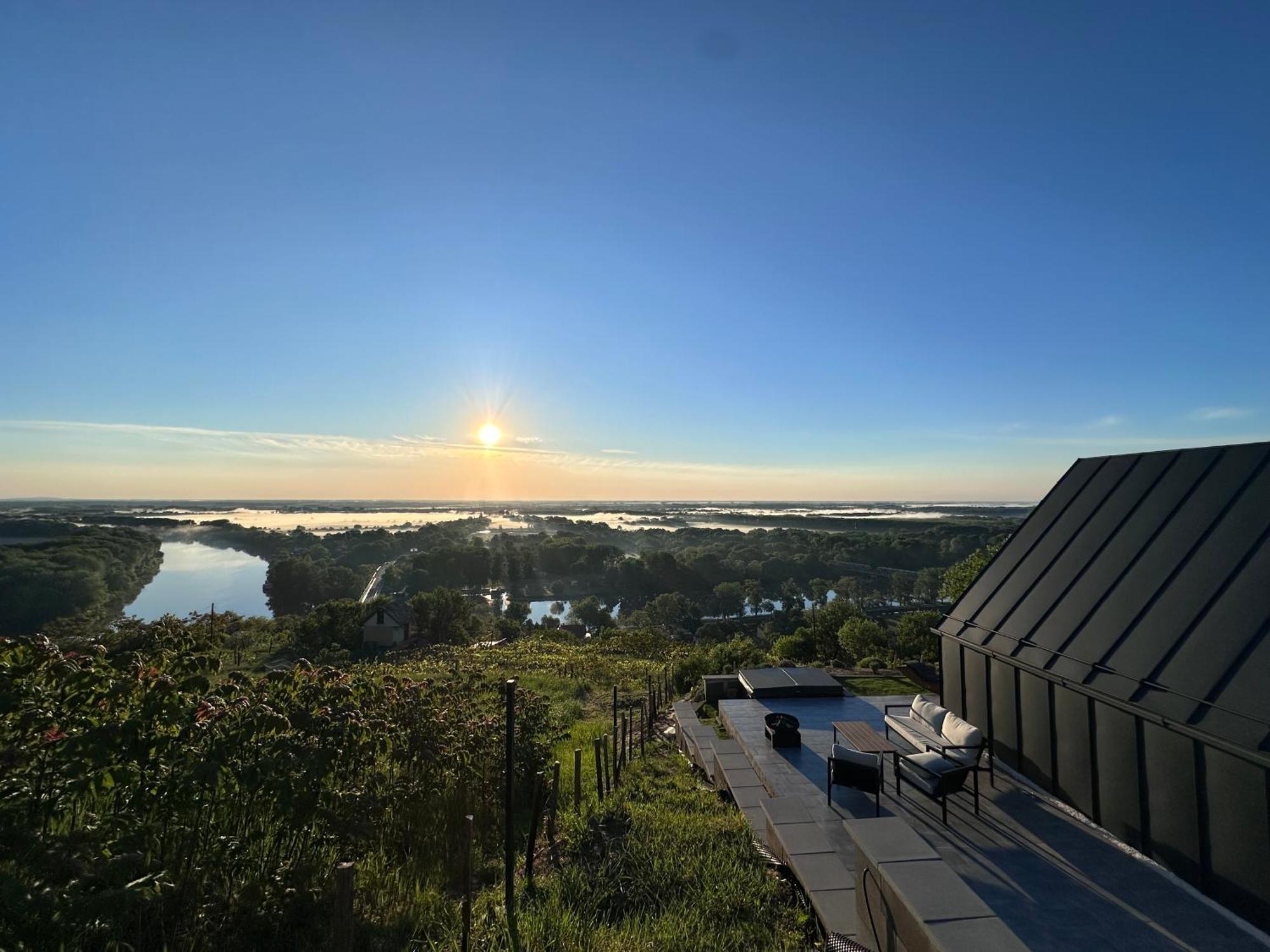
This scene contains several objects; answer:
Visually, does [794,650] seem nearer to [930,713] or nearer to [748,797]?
[930,713]

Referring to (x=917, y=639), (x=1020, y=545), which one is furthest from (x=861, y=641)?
(x=1020, y=545)

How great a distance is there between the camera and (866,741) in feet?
26.3

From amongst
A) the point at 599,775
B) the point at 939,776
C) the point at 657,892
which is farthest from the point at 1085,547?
the point at 599,775

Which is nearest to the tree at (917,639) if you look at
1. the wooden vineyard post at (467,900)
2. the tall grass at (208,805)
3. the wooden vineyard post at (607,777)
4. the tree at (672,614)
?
the wooden vineyard post at (607,777)

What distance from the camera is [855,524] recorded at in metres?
175

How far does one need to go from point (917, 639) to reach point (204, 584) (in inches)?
3076

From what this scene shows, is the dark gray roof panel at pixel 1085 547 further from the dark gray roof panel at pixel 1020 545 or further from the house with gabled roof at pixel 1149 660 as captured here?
the dark gray roof panel at pixel 1020 545

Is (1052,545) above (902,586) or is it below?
above

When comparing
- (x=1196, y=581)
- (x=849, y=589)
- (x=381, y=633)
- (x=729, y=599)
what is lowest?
(x=729, y=599)

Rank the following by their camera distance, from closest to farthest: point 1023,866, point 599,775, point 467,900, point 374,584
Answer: point 467,900 → point 1023,866 → point 599,775 → point 374,584

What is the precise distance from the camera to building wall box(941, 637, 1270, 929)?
14.9 feet

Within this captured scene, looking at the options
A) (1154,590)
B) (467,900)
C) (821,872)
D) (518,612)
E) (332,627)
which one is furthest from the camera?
(518,612)

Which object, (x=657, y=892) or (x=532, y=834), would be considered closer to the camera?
(x=657, y=892)

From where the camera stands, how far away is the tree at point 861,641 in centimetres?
2047
